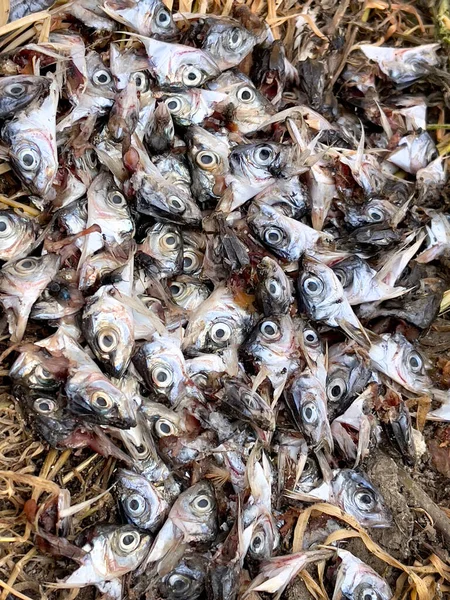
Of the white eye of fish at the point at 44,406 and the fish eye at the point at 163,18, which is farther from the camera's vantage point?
the fish eye at the point at 163,18

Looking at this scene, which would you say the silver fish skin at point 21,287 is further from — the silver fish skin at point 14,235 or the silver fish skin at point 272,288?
the silver fish skin at point 272,288

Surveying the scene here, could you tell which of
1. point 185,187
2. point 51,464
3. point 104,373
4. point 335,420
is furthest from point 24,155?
point 335,420

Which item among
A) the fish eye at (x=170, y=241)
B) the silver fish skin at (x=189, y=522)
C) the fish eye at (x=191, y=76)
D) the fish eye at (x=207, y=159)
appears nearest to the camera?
the silver fish skin at (x=189, y=522)

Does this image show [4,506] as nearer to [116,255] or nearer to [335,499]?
[116,255]

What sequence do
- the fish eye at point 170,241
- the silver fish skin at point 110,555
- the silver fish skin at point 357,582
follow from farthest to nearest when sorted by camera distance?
the fish eye at point 170,241 → the silver fish skin at point 357,582 → the silver fish skin at point 110,555

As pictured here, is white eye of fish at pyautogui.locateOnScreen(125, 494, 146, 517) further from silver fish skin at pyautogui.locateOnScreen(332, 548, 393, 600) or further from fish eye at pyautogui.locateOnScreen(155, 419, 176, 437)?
silver fish skin at pyautogui.locateOnScreen(332, 548, 393, 600)

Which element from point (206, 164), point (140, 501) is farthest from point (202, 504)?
point (206, 164)

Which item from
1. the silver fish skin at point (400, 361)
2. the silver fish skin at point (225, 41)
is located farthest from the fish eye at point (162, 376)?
the silver fish skin at point (225, 41)

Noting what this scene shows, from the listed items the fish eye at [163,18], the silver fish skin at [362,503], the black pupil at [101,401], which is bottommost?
the silver fish skin at [362,503]
